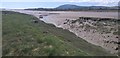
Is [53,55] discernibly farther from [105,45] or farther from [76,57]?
[105,45]

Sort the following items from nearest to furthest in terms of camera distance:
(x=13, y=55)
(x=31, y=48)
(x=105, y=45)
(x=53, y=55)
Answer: (x=53, y=55), (x=13, y=55), (x=31, y=48), (x=105, y=45)

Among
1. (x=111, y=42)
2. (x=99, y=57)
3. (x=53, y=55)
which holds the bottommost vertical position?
(x=111, y=42)

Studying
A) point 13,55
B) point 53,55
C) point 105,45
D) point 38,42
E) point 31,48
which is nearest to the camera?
point 53,55

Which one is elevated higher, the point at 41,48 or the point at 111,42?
the point at 41,48

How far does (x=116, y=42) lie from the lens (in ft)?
132

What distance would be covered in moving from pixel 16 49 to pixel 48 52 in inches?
183

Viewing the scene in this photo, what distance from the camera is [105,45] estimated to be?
3888 centimetres

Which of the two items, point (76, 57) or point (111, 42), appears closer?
point (76, 57)

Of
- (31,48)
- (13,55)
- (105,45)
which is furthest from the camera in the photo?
(105,45)

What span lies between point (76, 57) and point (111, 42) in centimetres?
1939

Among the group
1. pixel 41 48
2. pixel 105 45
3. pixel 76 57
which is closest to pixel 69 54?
pixel 76 57

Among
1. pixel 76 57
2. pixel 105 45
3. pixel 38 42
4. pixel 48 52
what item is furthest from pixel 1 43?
pixel 105 45

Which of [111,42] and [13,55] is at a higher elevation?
[13,55]

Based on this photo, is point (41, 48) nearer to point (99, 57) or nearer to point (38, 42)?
point (38, 42)
